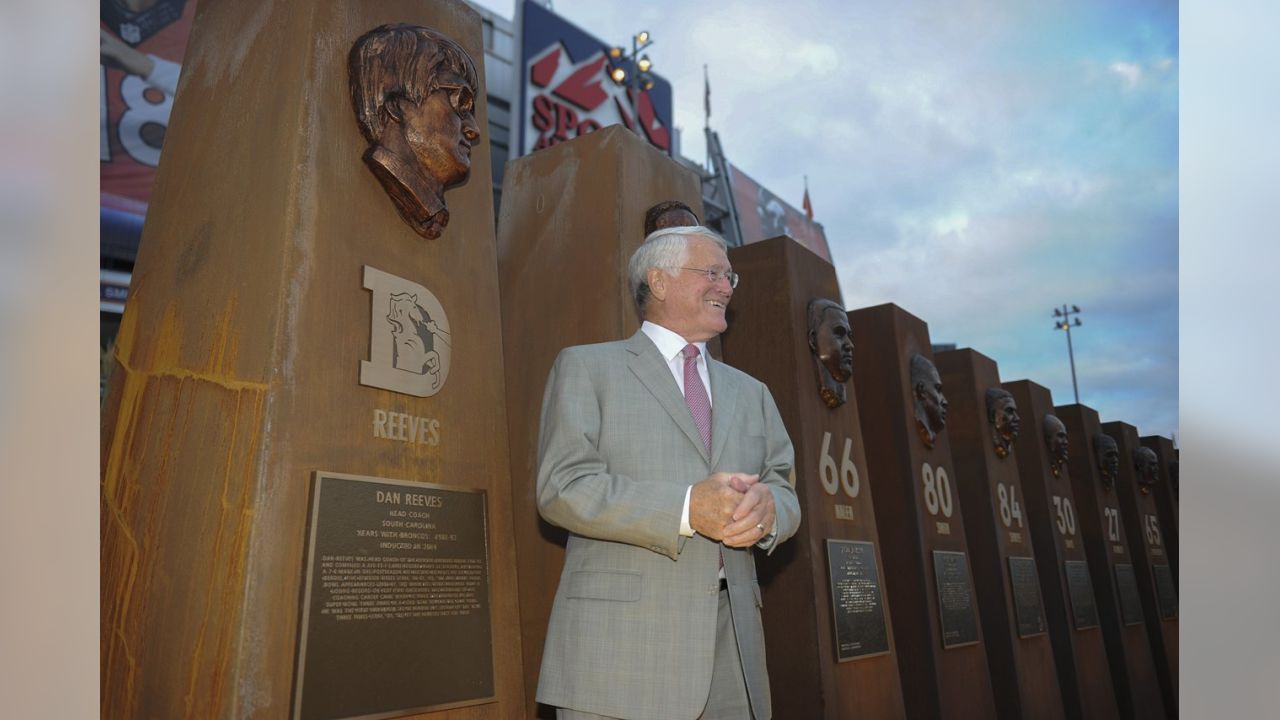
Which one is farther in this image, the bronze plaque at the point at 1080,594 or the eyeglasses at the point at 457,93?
the bronze plaque at the point at 1080,594

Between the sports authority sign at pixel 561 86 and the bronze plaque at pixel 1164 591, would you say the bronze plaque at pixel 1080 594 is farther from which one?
the sports authority sign at pixel 561 86

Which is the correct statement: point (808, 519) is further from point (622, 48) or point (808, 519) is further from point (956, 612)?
point (622, 48)

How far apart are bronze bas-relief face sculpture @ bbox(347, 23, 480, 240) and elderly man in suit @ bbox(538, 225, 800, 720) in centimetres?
76

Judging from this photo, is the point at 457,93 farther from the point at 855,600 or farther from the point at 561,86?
the point at 561,86

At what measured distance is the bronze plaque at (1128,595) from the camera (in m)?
8.20

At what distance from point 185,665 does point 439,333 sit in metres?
1.07

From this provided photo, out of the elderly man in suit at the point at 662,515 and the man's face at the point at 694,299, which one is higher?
the man's face at the point at 694,299

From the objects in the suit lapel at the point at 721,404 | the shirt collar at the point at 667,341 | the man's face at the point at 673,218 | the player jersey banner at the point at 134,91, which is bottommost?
the suit lapel at the point at 721,404

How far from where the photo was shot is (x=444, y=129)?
284 centimetres

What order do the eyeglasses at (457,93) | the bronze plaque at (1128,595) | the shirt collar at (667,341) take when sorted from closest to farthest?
the shirt collar at (667,341) < the eyeglasses at (457,93) < the bronze plaque at (1128,595)

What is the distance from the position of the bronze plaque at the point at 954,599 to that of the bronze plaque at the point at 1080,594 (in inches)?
83.8

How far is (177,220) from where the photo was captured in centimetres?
274

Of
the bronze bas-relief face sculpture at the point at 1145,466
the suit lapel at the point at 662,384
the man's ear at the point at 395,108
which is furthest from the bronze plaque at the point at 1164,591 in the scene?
the man's ear at the point at 395,108
